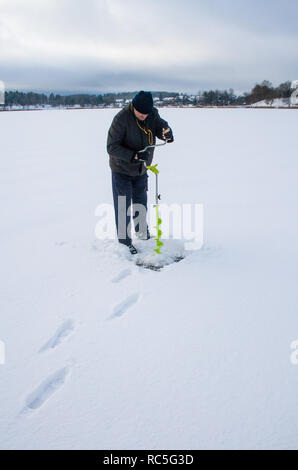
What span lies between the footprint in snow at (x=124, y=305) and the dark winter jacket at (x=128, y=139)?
1312 mm

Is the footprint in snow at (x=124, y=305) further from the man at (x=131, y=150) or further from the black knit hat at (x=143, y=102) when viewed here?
the black knit hat at (x=143, y=102)

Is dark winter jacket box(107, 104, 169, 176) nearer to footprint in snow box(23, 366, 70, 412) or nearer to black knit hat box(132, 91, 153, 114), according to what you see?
black knit hat box(132, 91, 153, 114)

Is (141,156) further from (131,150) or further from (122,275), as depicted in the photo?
(122,275)

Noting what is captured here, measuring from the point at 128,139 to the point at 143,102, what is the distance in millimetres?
409

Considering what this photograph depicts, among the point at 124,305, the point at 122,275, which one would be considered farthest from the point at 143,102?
the point at 124,305

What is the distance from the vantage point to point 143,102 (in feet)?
9.55

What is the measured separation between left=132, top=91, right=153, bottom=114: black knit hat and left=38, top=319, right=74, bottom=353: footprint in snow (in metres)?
2.02

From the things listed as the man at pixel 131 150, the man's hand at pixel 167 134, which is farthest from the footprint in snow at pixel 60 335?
the man's hand at pixel 167 134

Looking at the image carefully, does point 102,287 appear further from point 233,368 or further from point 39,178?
point 39,178

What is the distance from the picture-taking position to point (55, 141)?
43.4 ft

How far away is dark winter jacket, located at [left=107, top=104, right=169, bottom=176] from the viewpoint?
3.08 metres

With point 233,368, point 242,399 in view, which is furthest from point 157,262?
point 242,399

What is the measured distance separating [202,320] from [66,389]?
113 cm

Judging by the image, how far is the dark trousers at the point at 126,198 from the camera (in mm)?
3398
